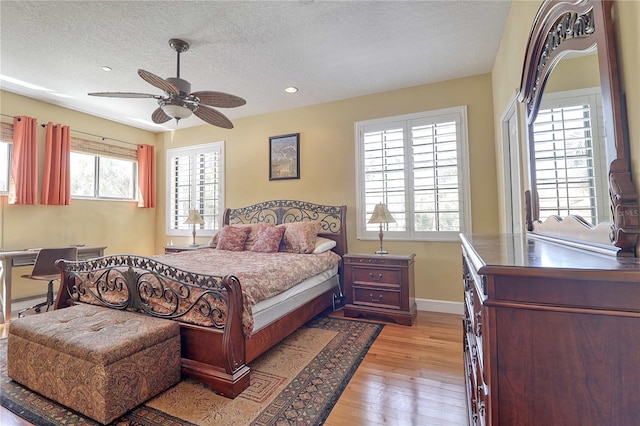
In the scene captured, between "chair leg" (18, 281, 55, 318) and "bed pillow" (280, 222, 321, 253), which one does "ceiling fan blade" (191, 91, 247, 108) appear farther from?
"chair leg" (18, 281, 55, 318)

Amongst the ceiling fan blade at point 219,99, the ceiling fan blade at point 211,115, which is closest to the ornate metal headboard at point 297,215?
the ceiling fan blade at point 211,115

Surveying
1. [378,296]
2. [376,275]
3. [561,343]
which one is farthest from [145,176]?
[561,343]

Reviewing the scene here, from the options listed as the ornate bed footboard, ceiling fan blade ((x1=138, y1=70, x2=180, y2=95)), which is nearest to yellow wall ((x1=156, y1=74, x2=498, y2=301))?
ceiling fan blade ((x1=138, y1=70, x2=180, y2=95))

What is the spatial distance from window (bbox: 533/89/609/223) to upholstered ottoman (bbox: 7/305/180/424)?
2.40m

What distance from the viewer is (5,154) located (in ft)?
12.7

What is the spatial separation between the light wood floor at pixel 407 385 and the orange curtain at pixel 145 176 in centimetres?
422

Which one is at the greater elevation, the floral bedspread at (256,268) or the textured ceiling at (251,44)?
the textured ceiling at (251,44)

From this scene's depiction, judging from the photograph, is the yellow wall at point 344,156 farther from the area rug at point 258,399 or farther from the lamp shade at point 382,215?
the area rug at point 258,399

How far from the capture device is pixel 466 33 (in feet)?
9.11

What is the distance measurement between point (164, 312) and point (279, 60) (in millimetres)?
2711

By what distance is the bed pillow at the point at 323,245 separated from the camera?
3701 millimetres

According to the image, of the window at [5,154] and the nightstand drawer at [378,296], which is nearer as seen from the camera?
the nightstand drawer at [378,296]

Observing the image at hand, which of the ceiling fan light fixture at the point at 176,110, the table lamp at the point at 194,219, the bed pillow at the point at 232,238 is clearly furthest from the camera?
the table lamp at the point at 194,219

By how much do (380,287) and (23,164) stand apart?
189 inches
